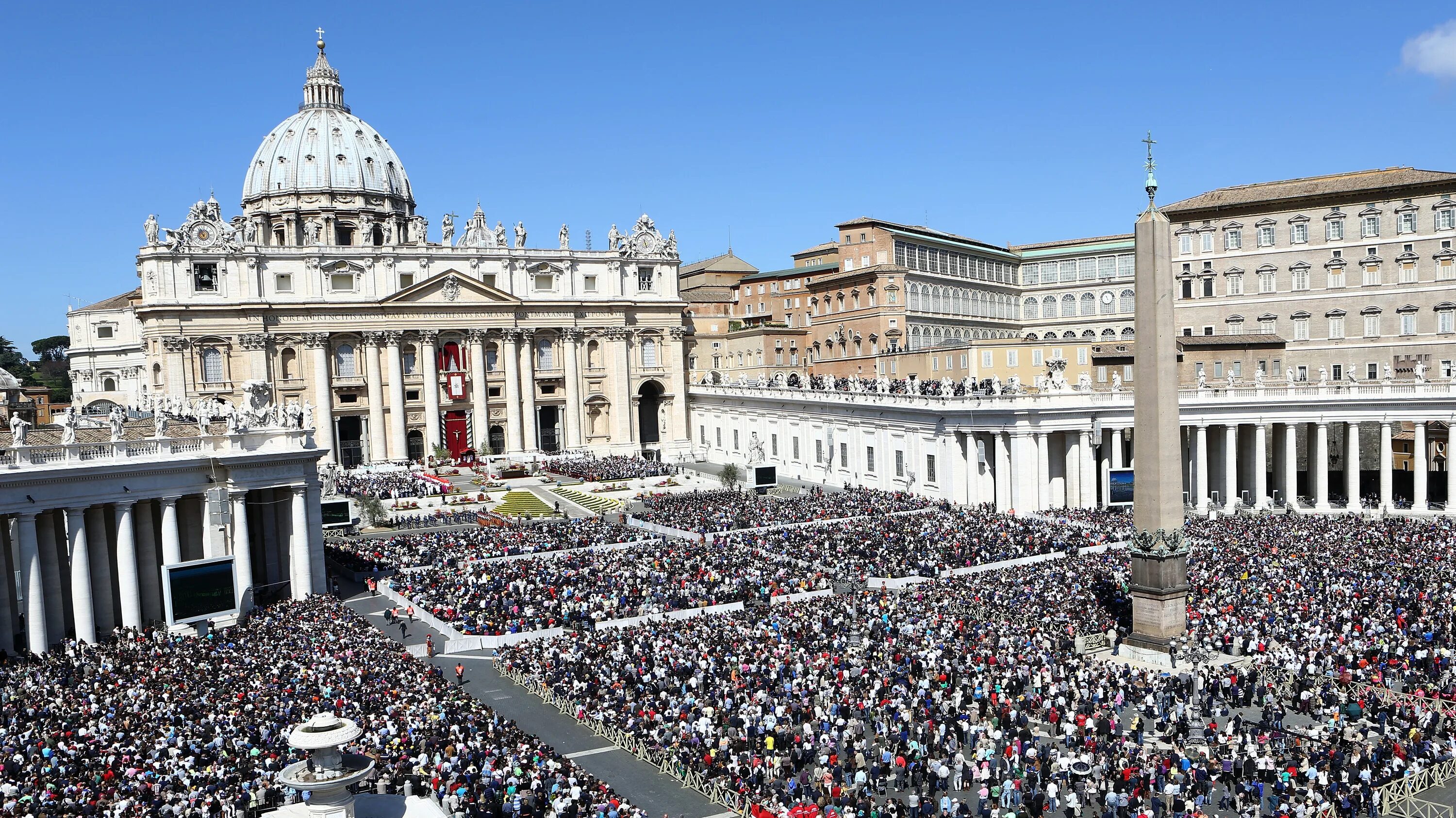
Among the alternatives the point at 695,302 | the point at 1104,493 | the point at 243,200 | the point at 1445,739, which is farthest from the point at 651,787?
the point at 243,200

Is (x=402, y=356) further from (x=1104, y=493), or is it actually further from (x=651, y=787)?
(x=651, y=787)

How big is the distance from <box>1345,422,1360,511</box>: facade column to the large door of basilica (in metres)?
57.6

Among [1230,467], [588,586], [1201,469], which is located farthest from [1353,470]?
[588,586]

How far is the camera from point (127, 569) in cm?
3291

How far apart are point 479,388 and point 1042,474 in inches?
1821

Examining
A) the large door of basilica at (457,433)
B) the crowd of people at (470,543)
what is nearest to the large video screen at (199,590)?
the crowd of people at (470,543)

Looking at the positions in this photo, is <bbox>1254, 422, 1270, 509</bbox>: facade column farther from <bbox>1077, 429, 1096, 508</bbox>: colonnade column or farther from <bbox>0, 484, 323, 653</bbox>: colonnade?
<bbox>0, 484, 323, 653</bbox>: colonnade

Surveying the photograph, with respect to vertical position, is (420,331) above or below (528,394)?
above

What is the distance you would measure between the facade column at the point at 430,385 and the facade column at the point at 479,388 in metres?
0.33

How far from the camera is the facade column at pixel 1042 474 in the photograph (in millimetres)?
51219

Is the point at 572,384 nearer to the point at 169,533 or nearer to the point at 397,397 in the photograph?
the point at 397,397

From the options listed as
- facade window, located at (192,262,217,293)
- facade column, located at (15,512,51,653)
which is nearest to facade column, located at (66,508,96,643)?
facade column, located at (15,512,51,653)

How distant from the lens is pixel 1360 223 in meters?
62.9

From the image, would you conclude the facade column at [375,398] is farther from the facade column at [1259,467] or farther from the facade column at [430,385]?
the facade column at [1259,467]
